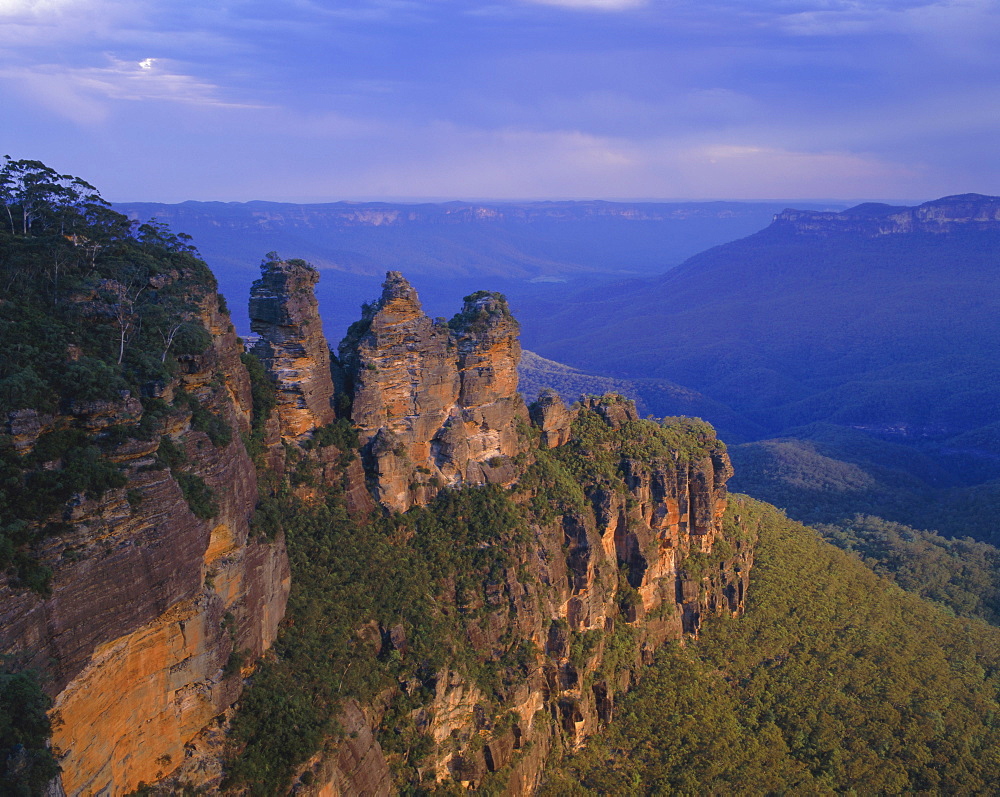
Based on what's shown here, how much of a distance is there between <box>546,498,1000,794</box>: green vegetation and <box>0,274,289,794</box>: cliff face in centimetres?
1988

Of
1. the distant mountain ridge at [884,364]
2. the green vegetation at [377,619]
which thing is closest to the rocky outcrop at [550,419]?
the green vegetation at [377,619]

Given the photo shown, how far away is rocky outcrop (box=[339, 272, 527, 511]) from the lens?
36.2 meters

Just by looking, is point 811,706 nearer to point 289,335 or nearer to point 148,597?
point 289,335

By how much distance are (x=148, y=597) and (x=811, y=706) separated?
38.0m

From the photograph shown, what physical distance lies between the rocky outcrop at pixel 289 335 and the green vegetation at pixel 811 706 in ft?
72.9

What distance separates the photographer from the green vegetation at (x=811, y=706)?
Answer: 37531 millimetres

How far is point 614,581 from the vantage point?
43406 mm

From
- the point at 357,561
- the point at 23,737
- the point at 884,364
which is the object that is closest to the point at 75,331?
the point at 23,737

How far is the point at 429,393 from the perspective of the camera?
125 feet

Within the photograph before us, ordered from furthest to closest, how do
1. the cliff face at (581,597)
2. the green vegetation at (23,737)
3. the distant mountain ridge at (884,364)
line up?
the distant mountain ridge at (884,364) < the cliff face at (581,597) < the green vegetation at (23,737)

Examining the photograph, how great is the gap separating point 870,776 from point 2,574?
4144cm

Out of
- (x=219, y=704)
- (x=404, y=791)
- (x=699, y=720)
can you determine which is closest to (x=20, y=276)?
(x=219, y=704)

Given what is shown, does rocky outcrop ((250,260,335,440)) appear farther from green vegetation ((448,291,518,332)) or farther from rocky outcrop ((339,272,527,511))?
green vegetation ((448,291,518,332))

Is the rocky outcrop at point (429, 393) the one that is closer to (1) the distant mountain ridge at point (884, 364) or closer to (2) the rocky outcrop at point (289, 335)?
(2) the rocky outcrop at point (289, 335)
